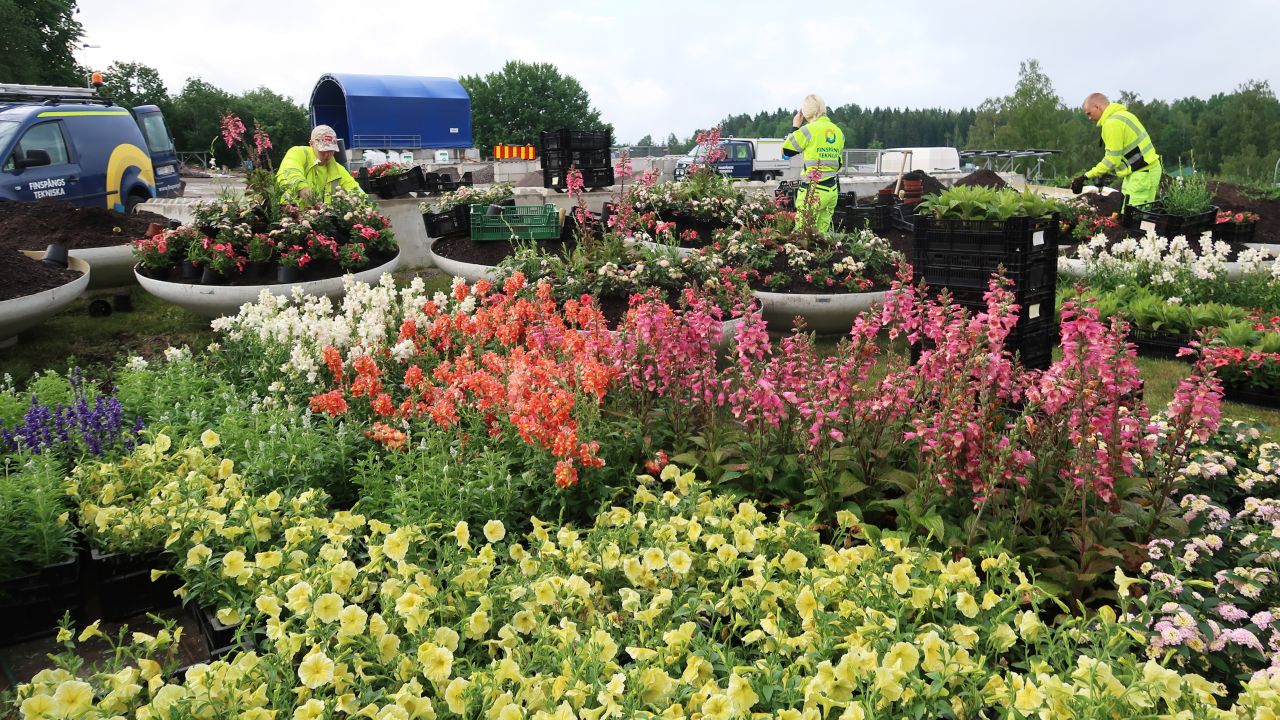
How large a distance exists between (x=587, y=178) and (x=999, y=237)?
859 cm

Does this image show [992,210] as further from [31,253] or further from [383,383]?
[31,253]

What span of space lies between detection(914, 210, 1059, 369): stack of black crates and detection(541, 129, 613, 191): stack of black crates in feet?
25.2

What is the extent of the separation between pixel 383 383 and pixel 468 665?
8.55 feet

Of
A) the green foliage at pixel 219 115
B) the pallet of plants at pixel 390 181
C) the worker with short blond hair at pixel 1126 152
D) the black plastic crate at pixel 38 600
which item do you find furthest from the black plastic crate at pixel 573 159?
the green foliage at pixel 219 115

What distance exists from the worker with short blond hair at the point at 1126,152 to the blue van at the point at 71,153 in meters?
13.3

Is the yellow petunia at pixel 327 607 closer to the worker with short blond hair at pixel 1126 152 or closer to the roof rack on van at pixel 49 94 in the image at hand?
the worker with short blond hair at pixel 1126 152

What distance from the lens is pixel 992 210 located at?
496 cm

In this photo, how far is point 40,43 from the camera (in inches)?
1439

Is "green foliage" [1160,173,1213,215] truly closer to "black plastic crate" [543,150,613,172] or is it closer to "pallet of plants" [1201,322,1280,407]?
"pallet of plants" [1201,322,1280,407]

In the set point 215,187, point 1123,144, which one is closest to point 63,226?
point 1123,144

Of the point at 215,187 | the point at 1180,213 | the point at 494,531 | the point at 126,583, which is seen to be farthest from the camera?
the point at 215,187

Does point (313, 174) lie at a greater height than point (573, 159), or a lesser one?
lesser

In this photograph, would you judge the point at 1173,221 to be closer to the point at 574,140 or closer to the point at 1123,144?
the point at 1123,144

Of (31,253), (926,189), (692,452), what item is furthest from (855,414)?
(926,189)
